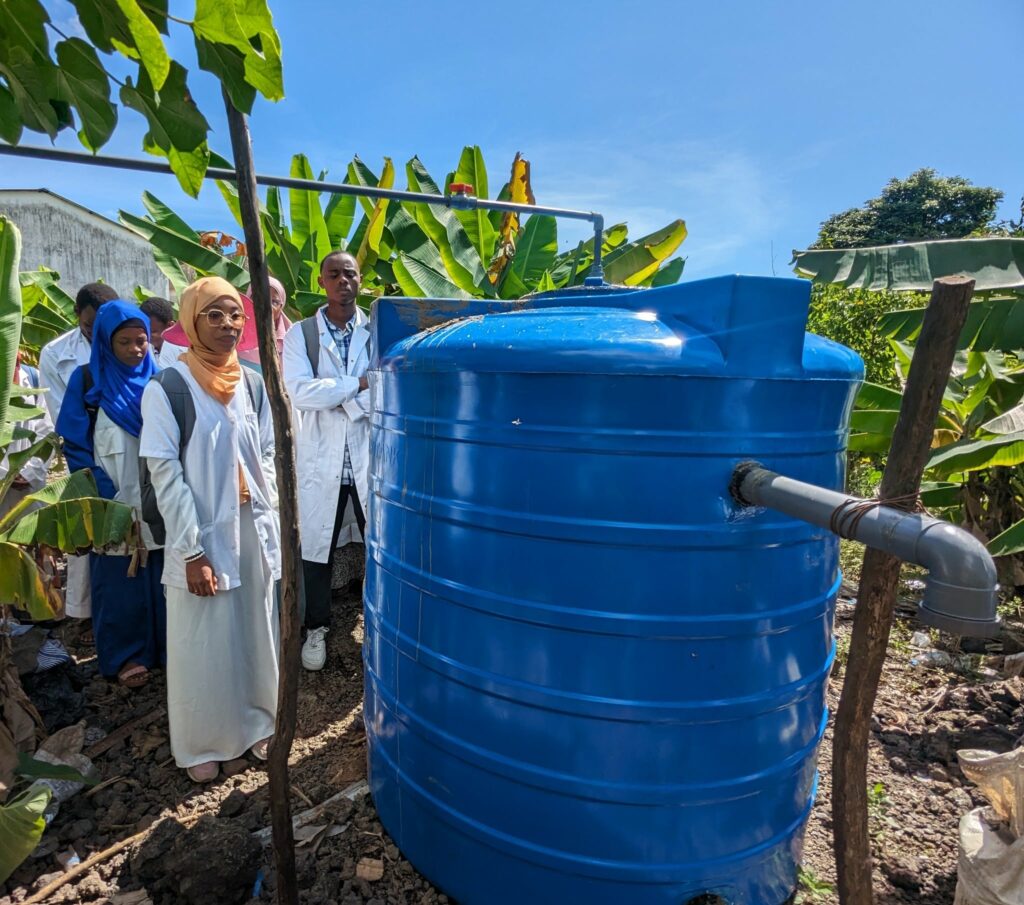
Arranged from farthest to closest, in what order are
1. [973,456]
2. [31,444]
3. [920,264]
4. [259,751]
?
[31,444], [920,264], [973,456], [259,751]

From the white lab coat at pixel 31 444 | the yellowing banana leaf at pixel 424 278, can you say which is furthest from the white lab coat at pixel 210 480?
the yellowing banana leaf at pixel 424 278

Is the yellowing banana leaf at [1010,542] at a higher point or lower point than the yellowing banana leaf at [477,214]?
lower

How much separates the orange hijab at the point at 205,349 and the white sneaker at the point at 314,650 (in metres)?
1.56

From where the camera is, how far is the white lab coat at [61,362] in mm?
3846

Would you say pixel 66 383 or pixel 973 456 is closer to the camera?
pixel 66 383

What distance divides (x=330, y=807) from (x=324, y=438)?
186cm

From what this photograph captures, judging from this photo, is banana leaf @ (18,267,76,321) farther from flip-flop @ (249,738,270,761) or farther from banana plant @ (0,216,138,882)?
flip-flop @ (249,738,270,761)

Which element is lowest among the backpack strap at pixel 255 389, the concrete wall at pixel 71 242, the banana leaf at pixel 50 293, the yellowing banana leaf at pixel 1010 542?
the yellowing banana leaf at pixel 1010 542

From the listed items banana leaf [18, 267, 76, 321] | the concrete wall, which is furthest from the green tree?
banana leaf [18, 267, 76, 321]

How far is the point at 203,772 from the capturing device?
2807mm

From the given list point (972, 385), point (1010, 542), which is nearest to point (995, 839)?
point (1010, 542)

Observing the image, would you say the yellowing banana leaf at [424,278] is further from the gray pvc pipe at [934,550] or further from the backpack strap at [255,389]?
the gray pvc pipe at [934,550]

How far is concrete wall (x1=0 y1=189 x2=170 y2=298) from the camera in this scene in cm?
1753

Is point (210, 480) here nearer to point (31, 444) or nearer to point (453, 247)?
point (31, 444)
